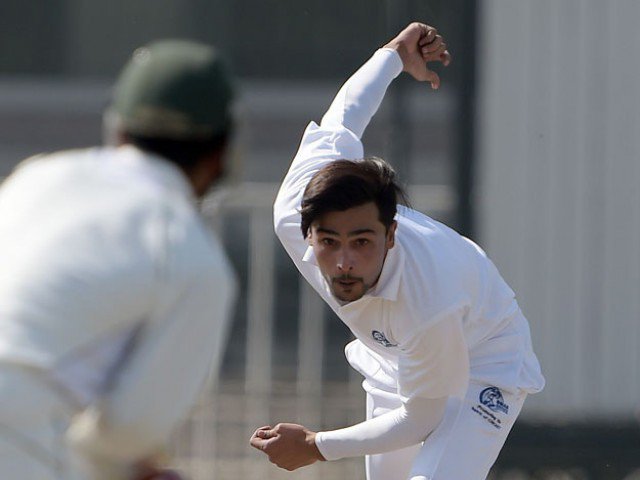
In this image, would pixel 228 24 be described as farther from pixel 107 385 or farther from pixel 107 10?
pixel 107 385

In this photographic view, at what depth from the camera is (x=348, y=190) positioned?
3.90m

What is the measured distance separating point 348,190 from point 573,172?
427cm

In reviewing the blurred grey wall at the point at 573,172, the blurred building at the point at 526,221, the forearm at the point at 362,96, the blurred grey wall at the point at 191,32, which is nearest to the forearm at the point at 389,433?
the forearm at the point at 362,96

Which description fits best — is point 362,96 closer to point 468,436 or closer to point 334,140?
point 334,140

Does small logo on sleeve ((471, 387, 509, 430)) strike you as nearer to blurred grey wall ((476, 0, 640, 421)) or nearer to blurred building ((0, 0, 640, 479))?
blurred building ((0, 0, 640, 479))

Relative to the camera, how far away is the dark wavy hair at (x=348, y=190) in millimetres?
3904

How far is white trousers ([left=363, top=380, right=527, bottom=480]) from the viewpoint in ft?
13.7

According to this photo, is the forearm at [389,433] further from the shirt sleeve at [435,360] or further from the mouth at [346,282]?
the mouth at [346,282]

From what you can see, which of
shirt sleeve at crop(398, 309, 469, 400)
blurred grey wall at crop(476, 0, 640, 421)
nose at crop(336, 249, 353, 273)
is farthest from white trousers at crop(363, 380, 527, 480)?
blurred grey wall at crop(476, 0, 640, 421)

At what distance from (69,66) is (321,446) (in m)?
8.89

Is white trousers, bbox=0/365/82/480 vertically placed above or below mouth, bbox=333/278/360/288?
above

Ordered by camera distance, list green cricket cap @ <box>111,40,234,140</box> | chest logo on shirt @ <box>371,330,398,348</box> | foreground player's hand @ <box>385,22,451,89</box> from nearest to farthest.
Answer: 1. green cricket cap @ <box>111,40,234,140</box>
2. chest logo on shirt @ <box>371,330,398,348</box>
3. foreground player's hand @ <box>385,22,451,89</box>

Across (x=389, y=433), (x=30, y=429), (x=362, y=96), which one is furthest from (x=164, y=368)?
(x=362, y=96)

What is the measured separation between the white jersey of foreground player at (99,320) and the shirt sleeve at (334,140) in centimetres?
179
